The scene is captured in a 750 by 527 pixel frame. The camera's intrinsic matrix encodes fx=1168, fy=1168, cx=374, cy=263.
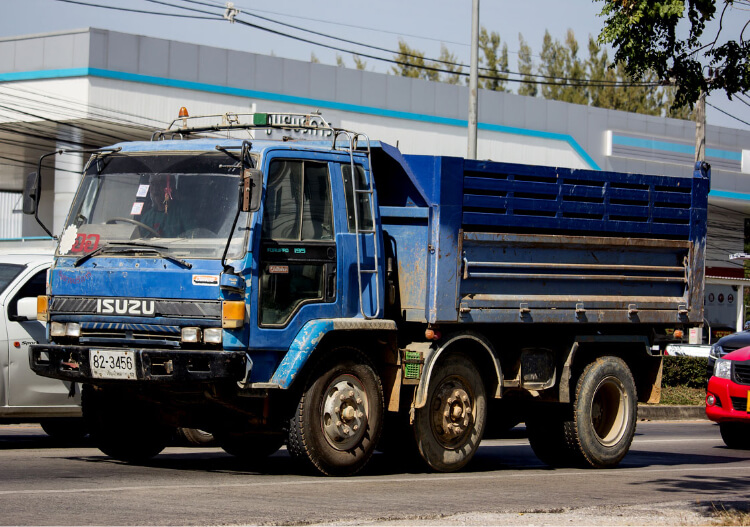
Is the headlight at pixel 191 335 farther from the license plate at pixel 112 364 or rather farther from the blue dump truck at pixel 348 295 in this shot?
the license plate at pixel 112 364

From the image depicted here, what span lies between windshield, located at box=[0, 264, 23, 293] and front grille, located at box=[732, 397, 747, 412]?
8.46 m

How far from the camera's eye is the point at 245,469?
1009cm

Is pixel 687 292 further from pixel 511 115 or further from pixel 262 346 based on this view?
pixel 511 115

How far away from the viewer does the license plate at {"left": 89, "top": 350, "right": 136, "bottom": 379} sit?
345 inches

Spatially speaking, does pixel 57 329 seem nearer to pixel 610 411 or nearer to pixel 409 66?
pixel 610 411

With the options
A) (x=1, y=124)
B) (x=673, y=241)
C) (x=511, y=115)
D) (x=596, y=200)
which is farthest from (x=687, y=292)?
(x=511, y=115)

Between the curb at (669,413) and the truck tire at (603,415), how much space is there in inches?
350

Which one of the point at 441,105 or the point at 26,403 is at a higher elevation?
the point at 441,105

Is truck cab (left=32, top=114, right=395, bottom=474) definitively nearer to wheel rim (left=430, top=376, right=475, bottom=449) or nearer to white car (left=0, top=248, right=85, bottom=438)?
wheel rim (left=430, top=376, right=475, bottom=449)

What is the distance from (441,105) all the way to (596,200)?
2800 cm

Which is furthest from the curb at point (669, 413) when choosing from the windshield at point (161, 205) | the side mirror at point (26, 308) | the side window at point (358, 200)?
the windshield at point (161, 205)

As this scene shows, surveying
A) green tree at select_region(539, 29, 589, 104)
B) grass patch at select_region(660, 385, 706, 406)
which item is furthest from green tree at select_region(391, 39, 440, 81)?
grass patch at select_region(660, 385, 706, 406)

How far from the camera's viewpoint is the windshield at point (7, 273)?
37.2 feet

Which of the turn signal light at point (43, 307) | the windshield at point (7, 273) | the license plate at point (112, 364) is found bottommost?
the license plate at point (112, 364)
